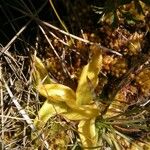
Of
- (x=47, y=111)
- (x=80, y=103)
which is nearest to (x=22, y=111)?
(x=47, y=111)

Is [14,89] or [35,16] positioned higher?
[35,16]

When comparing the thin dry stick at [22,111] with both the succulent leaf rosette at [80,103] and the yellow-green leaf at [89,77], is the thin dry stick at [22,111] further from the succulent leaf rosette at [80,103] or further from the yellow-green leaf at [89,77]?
the yellow-green leaf at [89,77]

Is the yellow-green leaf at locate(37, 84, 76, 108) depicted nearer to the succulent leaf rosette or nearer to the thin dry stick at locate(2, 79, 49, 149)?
the succulent leaf rosette

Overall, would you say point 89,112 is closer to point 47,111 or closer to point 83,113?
point 83,113

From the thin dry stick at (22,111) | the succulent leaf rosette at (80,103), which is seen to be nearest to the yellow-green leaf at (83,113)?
the succulent leaf rosette at (80,103)

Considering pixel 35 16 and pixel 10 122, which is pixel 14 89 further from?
pixel 35 16

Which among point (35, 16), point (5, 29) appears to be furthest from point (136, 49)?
point (5, 29)

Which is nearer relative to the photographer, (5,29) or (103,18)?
(103,18)
